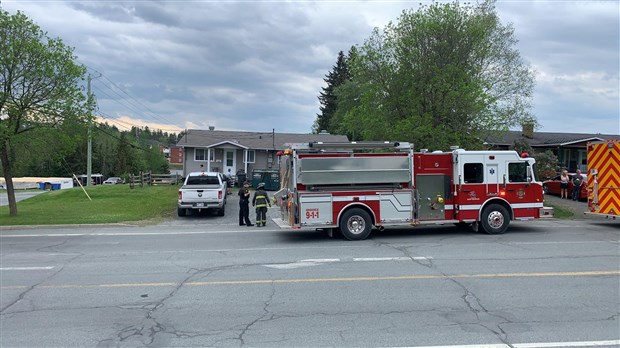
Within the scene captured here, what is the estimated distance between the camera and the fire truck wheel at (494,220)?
14.2 metres

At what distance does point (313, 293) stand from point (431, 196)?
7676 mm

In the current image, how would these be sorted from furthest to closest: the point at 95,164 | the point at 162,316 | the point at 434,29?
the point at 95,164
the point at 434,29
the point at 162,316

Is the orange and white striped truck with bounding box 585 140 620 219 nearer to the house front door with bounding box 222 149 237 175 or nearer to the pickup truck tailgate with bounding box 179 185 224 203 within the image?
the pickup truck tailgate with bounding box 179 185 224 203

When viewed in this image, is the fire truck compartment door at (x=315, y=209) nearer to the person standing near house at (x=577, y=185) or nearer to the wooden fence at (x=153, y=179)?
the person standing near house at (x=577, y=185)

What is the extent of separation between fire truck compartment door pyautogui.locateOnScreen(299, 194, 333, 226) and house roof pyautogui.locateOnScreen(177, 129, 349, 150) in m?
31.5

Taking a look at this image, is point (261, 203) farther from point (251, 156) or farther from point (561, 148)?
point (561, 148)

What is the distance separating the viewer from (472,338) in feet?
17.8

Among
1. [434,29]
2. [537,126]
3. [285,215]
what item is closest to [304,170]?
[285,215]

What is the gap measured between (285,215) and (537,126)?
26.0m

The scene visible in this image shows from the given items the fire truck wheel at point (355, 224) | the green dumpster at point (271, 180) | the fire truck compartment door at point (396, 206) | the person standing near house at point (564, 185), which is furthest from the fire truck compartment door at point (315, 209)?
the green dumpster at point (271, 180)

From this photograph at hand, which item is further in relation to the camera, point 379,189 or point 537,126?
point 537,126

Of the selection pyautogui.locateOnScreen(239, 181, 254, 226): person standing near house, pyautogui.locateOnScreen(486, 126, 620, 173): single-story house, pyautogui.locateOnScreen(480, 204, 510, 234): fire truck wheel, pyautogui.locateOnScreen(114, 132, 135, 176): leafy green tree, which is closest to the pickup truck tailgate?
pyautogui.locateOnScreen(239, 181, 254, 226): person standing near house

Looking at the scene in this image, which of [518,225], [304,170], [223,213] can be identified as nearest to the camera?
[304,170]

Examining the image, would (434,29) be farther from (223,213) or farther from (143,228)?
(143,228)
